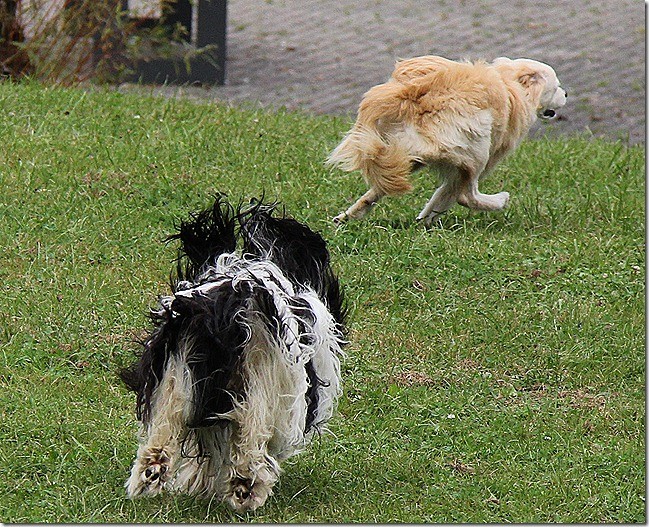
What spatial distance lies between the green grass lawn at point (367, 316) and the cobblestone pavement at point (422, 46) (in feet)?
9.92

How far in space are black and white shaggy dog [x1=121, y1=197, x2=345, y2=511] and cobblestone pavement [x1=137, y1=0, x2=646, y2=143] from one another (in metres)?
7.78

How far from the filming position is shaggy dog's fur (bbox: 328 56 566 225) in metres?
6.88

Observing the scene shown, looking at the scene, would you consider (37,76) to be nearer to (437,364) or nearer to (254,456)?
(437,364)

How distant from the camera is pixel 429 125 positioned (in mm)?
6891

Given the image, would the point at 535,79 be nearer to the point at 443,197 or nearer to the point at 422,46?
the point at 443,197

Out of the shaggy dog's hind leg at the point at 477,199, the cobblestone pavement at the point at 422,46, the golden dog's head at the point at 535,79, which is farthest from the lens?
the cobblestone pavement at the point at 422,46

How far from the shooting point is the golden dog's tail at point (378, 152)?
687cm

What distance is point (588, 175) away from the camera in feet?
29.1

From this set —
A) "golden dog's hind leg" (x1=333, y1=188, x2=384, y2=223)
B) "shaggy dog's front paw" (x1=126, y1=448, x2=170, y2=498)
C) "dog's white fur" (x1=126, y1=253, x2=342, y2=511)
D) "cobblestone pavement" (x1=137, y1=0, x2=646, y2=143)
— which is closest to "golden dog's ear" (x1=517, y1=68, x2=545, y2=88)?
"golden dog's hind leg" (x1=333, y1=188, x2=384, y2=223)

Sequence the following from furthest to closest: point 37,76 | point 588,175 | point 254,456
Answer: point 37,76 < point 588,175 < point 254,456

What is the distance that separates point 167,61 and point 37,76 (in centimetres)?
273

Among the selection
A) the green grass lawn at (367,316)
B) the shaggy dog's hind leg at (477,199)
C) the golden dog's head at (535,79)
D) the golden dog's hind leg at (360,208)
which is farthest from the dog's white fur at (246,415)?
the golden dog's head at (535,79)

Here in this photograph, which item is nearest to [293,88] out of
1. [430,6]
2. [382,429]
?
A: [430,6]

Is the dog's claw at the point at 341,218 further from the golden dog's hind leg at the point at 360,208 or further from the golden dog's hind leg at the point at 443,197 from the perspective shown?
the golden dog's hind leg at the point at 443,197
